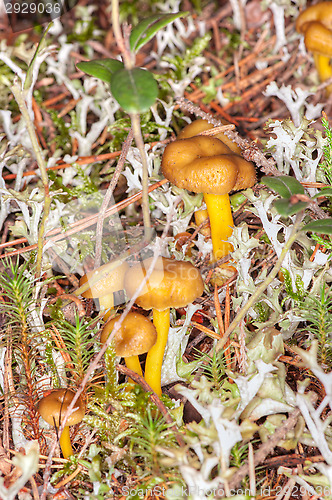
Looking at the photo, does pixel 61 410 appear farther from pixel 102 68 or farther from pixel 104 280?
pixel 102 68

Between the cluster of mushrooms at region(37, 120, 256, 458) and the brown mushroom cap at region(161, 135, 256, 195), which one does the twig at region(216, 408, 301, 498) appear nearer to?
the cluster of mushrooms at region(37, 120, 256, 458)

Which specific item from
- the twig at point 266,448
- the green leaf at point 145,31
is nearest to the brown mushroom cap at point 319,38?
the green leaf at point 145,31

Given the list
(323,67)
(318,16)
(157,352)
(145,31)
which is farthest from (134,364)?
(318,16)

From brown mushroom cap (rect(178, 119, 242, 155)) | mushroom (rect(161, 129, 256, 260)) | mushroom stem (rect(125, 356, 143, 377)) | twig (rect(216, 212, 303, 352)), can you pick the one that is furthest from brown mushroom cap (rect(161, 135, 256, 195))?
mushroom stem (rect(125, 356, 143, 377))

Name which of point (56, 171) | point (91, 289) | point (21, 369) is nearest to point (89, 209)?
point (56, 171)

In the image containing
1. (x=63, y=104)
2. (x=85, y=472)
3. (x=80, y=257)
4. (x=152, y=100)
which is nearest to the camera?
(x=152, y=100)

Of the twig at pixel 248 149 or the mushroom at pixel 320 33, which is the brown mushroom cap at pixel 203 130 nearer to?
the twig at pixel 248 149

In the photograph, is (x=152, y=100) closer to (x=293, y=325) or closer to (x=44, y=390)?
(x=293, y=325)

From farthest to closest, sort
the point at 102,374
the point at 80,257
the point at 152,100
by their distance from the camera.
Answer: the point at 80,257
the point at 102,374
the point at 152,100
